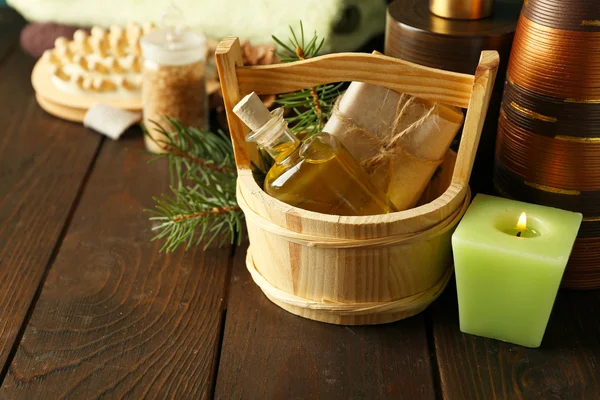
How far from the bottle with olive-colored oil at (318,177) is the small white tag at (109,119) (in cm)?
39

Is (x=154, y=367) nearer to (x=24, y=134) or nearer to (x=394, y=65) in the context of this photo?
(x=394, y=65)

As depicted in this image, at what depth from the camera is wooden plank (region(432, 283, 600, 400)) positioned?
0.57 m

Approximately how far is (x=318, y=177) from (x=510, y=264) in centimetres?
16

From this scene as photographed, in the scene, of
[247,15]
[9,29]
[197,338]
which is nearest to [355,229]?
[197,338]

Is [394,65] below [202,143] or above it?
above

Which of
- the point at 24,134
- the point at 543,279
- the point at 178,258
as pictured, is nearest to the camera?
the point at 543,279

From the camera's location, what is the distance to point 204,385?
578 millimetres

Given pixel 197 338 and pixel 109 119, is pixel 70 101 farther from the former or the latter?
pixel 197 338

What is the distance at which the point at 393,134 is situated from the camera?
64 centimetres

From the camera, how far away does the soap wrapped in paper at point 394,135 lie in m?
0.63

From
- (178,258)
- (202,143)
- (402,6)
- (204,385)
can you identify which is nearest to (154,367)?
(204,385)

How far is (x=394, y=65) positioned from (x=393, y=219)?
0.12 metres

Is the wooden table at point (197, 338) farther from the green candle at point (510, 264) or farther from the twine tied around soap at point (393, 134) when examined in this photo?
the twine tied around soap at point (393, 134)

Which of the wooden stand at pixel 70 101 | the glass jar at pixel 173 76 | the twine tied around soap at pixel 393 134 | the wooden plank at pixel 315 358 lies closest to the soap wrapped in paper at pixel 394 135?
the twine tied around soap at pixel 393 134
